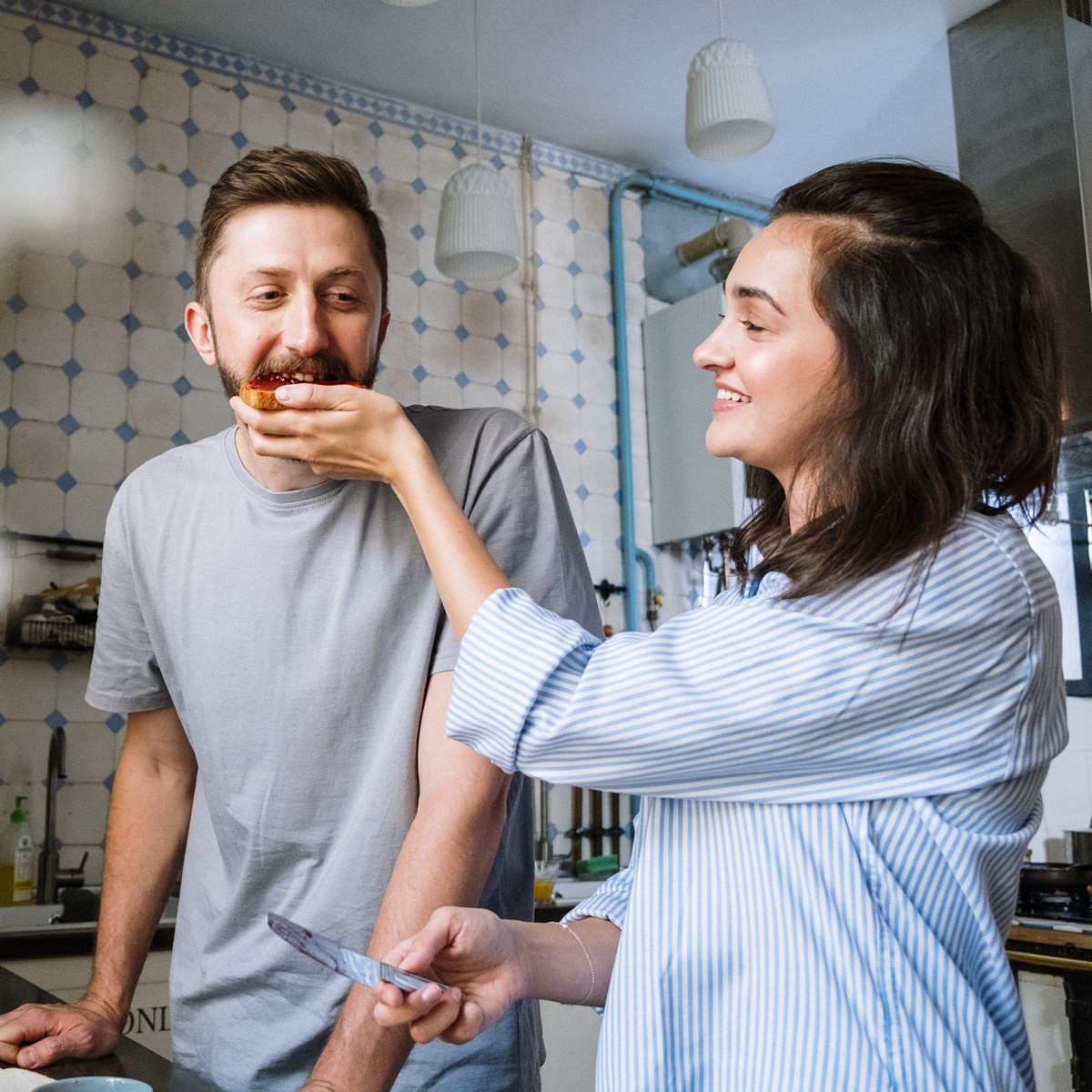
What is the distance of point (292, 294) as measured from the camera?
53.2 inches

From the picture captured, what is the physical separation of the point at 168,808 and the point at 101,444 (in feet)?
7.18

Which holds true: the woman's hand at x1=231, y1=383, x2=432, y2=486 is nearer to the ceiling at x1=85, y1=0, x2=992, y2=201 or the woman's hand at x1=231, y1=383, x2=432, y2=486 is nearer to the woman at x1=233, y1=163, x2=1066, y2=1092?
the woman at x1=233, y1=163, x2=1066, y2=1092

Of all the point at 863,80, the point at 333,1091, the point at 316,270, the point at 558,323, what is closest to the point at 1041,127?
the point at 863,80

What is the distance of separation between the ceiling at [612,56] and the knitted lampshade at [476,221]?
0.61 m

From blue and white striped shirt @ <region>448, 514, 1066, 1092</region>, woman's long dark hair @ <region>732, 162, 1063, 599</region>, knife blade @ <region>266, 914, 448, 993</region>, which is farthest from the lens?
woman's long dark hair @ <region>732, 162, 1063, 599</region>

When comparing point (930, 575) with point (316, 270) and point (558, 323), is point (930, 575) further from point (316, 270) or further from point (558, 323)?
point (558, 323)

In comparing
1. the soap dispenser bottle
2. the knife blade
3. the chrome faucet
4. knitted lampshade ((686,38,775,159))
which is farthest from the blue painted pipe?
the knife blade

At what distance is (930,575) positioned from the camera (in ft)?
2.78

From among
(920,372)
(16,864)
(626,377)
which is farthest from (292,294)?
(626,377)

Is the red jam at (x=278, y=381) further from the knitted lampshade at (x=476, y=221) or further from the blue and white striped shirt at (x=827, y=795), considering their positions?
the knitted lampshade at (x=476, y=221)

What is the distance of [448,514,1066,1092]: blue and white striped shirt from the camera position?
805 mm

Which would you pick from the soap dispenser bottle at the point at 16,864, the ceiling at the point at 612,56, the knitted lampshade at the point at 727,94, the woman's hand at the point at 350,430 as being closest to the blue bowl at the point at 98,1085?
the woman's hand at the point at 350,430

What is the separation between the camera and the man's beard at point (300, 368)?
1.34 m

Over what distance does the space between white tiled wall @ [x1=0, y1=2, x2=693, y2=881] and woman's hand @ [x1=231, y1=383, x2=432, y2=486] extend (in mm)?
2389
